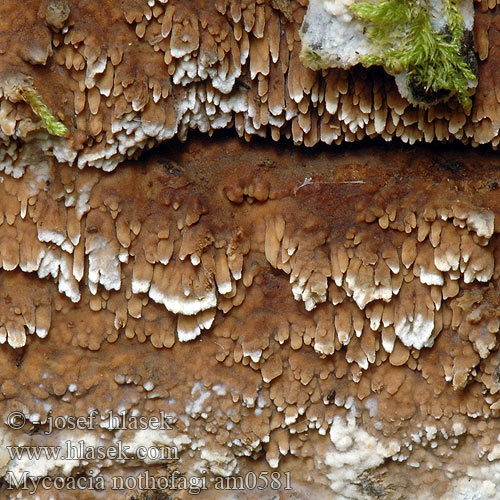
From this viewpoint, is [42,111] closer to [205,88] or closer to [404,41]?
[205,88]

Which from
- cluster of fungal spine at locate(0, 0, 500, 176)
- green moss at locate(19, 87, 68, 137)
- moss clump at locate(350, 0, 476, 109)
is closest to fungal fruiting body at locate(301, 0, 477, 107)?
moss clump at locate(350, 0, 476, 109)

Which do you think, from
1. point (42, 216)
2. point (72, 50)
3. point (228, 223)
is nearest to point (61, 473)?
point (42, 216)

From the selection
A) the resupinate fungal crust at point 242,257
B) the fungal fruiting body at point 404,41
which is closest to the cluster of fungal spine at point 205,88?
the resupinate fungal crust at point 242,257

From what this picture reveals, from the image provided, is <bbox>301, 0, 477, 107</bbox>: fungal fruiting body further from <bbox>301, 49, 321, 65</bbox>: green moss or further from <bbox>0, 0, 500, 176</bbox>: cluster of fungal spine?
<bbox>0, 0, 500, 176</bbox>: cluster of fungal spine

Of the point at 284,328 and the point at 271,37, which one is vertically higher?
the point at 271,37

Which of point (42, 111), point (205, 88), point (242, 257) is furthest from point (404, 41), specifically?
point (42, 111)

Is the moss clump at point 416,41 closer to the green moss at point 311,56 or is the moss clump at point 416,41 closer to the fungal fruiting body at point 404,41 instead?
the fungal fruiting body at point 404,41

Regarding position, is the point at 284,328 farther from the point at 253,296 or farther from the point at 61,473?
the point at 61,473
